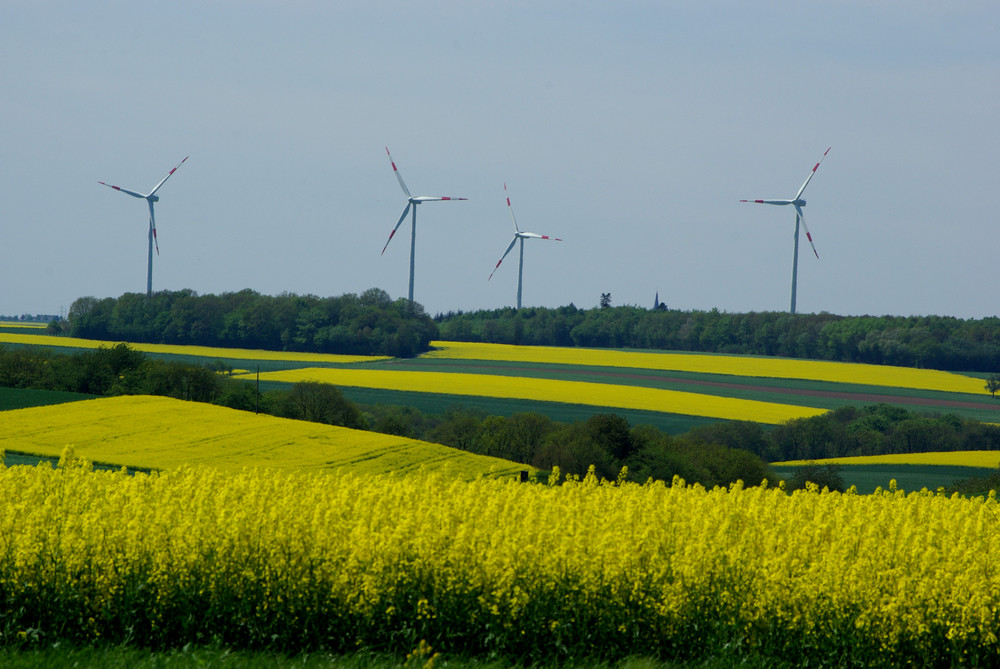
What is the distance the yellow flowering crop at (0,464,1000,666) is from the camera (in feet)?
33.8

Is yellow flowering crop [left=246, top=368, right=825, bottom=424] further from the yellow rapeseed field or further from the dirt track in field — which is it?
the yellow rapeseed field

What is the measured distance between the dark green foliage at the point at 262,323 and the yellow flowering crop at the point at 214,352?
289 centimetres

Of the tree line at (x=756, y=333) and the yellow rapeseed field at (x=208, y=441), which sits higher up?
the tree line at (x=756, y=333)

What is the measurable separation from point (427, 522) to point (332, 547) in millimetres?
1030

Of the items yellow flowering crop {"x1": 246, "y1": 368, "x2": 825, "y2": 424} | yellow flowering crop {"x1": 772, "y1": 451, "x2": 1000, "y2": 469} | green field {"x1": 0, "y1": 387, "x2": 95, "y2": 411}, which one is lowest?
yellow flowering crop {"x1": 772, "y1": 451, "x2": 1000, "y2": 469}

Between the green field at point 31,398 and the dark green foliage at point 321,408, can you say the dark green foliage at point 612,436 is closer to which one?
the dark green foliage at point 321,408

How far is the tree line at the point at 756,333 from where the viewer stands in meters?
110

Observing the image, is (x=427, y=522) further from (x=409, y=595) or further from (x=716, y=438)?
(x=716, y=438)

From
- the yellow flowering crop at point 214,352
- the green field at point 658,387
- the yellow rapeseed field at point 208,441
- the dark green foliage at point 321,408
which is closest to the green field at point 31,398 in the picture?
the green field at point 658,387

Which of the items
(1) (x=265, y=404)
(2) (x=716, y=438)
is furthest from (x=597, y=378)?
(1) (x=265, y=404)

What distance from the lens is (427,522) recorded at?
36.9 feet

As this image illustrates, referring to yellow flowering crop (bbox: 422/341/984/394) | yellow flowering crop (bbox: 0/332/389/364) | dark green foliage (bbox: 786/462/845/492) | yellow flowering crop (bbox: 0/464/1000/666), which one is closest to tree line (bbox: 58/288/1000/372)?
yellow flowering crop (bbox: 0/332/389/364)

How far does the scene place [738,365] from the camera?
10331 cm

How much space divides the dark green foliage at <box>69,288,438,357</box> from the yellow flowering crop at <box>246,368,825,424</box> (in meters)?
27.4
